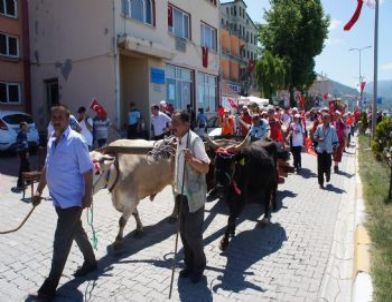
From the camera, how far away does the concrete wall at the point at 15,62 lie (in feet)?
65.7

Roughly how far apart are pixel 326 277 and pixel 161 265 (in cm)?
206

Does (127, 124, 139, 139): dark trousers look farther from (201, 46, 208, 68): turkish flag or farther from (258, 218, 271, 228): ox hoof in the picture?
(258, 218, 271, 228): ox hoof

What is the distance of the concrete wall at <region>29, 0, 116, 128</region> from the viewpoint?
56.5 feet

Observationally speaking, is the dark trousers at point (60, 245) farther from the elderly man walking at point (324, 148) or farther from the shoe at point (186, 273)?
the elderly man walking at point (324, 148)

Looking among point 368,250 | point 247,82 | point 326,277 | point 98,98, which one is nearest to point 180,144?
point 326,277

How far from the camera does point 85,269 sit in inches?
208

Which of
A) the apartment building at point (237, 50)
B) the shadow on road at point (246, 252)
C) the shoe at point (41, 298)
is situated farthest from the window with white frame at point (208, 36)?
the shoe at point (41, 298)

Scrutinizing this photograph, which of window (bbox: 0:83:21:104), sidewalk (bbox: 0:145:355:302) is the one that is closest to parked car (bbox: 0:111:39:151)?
window (bbox: 0:83:21:104)

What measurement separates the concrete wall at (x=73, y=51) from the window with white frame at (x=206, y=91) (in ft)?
26.3

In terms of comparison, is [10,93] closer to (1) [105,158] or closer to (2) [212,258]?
(1) [105,158]

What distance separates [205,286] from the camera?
4.94 meters

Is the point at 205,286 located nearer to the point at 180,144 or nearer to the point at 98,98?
the point at 180,144

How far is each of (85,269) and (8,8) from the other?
1903 centimetres

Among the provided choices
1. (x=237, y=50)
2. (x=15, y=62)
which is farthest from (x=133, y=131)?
(x=237, y=50)
